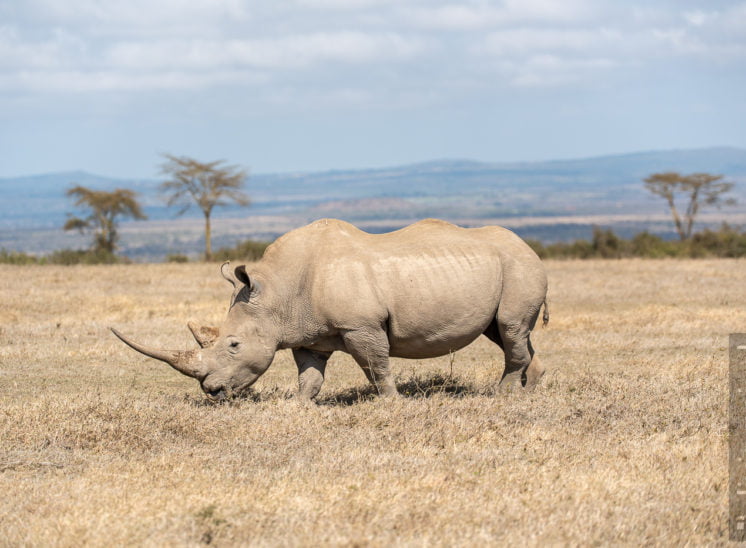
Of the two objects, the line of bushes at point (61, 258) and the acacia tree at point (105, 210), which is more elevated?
the acacia tree at point (105, 210)

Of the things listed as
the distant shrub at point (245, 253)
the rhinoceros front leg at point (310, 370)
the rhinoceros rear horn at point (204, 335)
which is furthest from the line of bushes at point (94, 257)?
the rhinoceros rear horn at point (204, 335)

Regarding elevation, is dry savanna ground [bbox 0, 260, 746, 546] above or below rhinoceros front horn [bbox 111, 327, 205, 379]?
below

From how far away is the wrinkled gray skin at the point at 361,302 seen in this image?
28.3ft

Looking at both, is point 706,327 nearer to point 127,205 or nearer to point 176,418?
point 176,418

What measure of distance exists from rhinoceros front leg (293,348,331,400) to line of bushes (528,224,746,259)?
2776 cm

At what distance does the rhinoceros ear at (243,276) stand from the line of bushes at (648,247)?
2852cm

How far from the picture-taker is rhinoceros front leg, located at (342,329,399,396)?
8.61 meters

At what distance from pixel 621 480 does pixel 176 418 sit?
12.7 feet

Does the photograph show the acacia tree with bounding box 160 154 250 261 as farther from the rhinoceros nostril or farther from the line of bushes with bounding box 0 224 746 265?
the rhinoceros nostril

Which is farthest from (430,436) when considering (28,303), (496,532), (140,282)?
(140,282)

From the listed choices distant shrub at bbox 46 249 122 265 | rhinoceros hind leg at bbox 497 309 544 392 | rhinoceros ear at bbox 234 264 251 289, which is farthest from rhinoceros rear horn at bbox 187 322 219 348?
distant shrub at bbox 46 249 122 265

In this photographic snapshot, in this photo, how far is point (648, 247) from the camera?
124 ft

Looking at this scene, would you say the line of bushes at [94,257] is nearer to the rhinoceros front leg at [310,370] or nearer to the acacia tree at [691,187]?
the rhinoceros front leg at [310,370]

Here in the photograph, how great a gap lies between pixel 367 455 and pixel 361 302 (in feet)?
6.00
